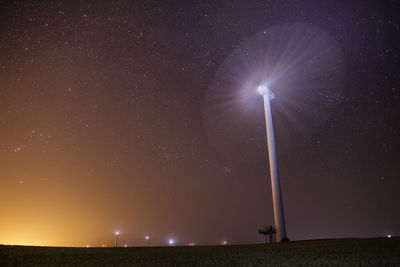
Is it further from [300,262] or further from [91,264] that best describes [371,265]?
[91,264]

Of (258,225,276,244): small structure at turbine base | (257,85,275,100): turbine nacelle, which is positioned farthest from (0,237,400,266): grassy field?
(257,85,275,100): turbine nacelle

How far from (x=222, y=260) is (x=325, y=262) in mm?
2353

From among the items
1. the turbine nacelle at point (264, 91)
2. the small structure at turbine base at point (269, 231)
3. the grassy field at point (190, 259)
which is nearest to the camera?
the grassy field at point (190, 259)

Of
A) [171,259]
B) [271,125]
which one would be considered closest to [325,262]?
[171,259]

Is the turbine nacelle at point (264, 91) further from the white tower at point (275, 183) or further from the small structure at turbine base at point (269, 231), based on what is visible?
the small structure at turbine base at point (269, 231)

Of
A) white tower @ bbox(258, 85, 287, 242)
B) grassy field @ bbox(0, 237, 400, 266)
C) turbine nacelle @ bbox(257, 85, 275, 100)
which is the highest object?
turbine nacelle @ bbox(257, 85, 275, 100)

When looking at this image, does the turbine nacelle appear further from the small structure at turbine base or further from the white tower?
the small structure at turbine base

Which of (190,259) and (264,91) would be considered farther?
(264,91)

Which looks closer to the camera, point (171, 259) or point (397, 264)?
point (397, 264)

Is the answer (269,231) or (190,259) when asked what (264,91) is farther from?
(190,259)

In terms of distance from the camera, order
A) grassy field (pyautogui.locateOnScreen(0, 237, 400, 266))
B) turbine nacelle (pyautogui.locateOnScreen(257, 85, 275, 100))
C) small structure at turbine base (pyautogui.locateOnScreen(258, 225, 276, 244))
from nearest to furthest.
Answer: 1. grassy field (pyautogui.locateOnScreen(0, 237, 400, 266))
2. small structure at turbine base (pyautogui.locateOnScreen(258, 225, 276, 244))
3. turbine nacelle (pyautogui.locateOnScreen(257, 85, 275, 100))

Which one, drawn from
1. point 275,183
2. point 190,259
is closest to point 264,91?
point 275,183

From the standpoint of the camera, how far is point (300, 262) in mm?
6734

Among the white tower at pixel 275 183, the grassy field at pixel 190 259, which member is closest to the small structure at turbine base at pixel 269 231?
the white tower at pixel 275 183
